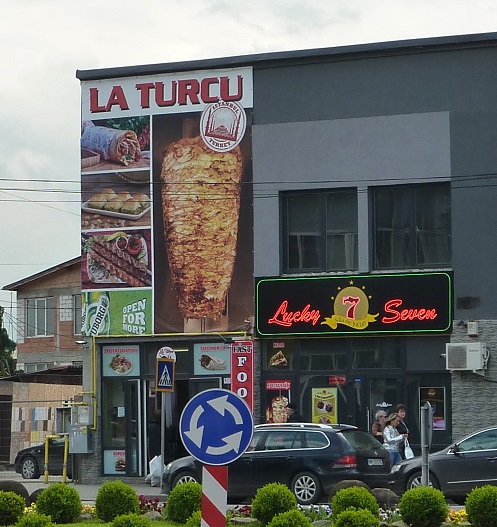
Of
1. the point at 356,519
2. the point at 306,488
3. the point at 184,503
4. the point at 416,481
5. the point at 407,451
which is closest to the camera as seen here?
the point at 356,519

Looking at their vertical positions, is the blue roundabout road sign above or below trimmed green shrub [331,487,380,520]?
above

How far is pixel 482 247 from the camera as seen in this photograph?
28406mm

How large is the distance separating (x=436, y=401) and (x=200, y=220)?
7180mm

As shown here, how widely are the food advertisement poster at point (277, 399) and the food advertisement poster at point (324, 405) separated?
688 millimetres

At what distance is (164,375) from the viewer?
2616cm

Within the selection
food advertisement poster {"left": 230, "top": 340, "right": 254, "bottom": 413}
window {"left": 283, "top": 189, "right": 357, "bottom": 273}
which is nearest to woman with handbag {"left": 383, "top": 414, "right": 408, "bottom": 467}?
food advertisement poster {"left": 230, "top": 340, "right": 254, "bottom": 413}

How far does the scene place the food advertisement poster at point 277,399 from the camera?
98.4 ft

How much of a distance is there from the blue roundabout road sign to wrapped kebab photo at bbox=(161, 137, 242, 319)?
776 inches

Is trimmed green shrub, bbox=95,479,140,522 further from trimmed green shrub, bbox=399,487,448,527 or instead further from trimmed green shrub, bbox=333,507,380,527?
trimmed green shrub, bbox=399,487,448,527

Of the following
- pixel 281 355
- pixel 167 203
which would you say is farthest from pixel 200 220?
pixel 281 355

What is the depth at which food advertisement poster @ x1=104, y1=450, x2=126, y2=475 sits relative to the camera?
31453 millimetres

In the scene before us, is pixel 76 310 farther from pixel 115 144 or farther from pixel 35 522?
pixel 35 522

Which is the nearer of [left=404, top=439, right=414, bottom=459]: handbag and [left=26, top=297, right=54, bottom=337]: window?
[left=404, top=439, right=414, bottom=459]: handbag

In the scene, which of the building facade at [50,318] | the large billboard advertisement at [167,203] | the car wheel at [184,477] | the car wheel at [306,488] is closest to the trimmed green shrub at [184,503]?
the car wheel at [306,488]
